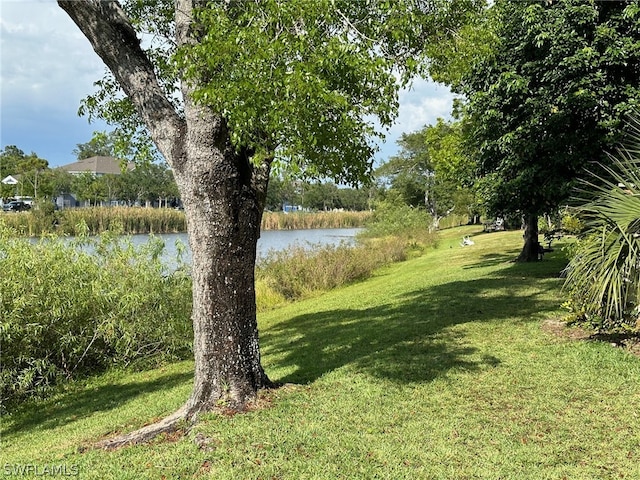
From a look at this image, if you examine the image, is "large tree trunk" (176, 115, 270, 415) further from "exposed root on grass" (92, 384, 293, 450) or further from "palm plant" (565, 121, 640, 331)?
"palm plant" (565, 121, 640, 331)

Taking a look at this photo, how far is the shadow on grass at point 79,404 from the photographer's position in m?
6.20

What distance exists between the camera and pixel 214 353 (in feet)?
15.6

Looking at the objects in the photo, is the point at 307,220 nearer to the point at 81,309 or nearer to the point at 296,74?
the point at 81,309

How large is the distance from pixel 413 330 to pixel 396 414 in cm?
339

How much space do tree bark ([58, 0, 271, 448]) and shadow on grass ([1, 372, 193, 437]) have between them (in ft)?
7.62

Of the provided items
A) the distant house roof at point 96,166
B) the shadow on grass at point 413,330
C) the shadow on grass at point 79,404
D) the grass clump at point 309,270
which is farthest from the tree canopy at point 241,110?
the distant house roof at point 96,166

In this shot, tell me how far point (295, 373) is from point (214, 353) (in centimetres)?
175

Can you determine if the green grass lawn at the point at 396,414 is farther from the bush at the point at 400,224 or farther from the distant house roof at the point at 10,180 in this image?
the distant house roof at the point at 10,180

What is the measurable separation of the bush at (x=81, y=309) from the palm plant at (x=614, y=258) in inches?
257

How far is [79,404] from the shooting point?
22.6ft

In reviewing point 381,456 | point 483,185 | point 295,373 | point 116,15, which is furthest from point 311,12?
point 483,185

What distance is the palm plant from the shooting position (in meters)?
5.27

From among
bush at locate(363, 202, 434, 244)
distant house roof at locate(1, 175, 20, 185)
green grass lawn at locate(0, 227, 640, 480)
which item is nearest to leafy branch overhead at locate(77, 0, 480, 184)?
green grass lawn at locate(0, 227, 640, 480)

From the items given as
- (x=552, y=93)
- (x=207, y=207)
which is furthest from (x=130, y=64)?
(x=552, y=93)
